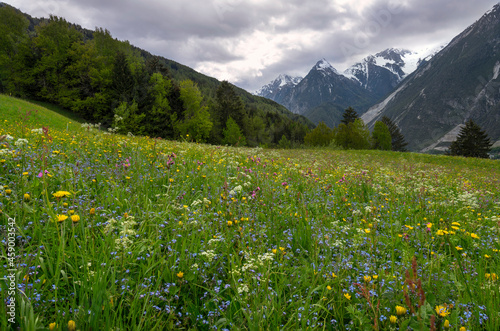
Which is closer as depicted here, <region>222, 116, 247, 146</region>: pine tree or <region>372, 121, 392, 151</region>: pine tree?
<region>222, 116, 247, 146</region>: pine tree

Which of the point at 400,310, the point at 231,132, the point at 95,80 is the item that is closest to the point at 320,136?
the point at 231,132

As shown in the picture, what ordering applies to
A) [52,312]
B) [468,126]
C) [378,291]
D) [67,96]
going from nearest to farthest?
[52,312], [378,291], [67,96], [468,126]

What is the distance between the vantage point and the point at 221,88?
199 feet

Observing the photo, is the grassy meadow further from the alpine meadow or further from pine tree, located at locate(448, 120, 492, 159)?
→ pine tree, located at locate(448, 120, 492, 159)

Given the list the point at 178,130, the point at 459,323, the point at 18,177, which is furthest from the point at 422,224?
the point at 178,130

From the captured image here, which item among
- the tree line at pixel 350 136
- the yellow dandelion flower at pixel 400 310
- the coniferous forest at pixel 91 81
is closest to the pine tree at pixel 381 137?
the tree line at pixel 350 136

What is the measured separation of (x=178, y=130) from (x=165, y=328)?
48.4 metres

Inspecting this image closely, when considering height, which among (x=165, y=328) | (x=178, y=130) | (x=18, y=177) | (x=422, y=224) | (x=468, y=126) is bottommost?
(x=165, y=328)

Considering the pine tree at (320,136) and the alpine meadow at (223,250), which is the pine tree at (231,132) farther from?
the alpine meadow at (223,250)

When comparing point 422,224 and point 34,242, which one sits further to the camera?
point 422,224

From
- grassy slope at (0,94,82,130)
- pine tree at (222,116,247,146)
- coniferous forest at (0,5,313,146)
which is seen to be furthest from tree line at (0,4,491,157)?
grassy slope at (0,94,82,130)

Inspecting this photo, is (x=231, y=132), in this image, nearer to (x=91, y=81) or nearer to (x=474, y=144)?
(x=91, y=81)

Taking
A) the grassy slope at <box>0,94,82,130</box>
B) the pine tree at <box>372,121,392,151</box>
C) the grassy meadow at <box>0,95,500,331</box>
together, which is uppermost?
the pine tree at <box>372,121,392,151</box>

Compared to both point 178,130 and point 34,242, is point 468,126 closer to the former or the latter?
point 178,130
